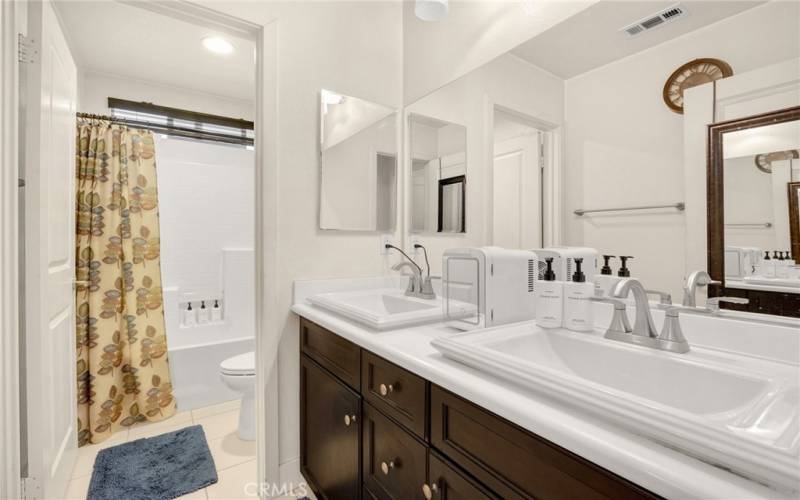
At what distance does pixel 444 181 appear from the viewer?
177cm

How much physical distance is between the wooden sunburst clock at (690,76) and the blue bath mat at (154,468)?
2249 mm

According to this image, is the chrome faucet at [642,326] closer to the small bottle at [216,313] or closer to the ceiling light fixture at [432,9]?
the ceiling light fixture at [432,9]

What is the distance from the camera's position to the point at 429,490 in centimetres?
83

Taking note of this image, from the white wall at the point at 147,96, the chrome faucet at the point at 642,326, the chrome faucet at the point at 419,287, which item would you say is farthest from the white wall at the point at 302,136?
the white wall at the point at 147,96

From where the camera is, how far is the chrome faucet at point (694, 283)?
88cm

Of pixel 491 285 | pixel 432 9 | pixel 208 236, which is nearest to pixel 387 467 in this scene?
pixel 491 285

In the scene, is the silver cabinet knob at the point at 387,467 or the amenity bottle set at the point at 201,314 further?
the amenity bottle set at the point at 201,314

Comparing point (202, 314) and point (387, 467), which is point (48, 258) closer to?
point (387, 467)

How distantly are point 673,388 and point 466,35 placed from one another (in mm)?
1514

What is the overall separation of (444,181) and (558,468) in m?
1.38

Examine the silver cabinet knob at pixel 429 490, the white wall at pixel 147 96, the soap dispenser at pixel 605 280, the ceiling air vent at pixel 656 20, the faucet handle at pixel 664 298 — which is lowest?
the silver cabinet knob at pixel 429 490

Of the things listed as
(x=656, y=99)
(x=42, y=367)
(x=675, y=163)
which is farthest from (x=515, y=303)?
(x=42, y=367)

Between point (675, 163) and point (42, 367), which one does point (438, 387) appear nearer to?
point (675, 163)

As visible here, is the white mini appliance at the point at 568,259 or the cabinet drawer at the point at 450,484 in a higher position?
the white mini appliance at the point at 568,259
